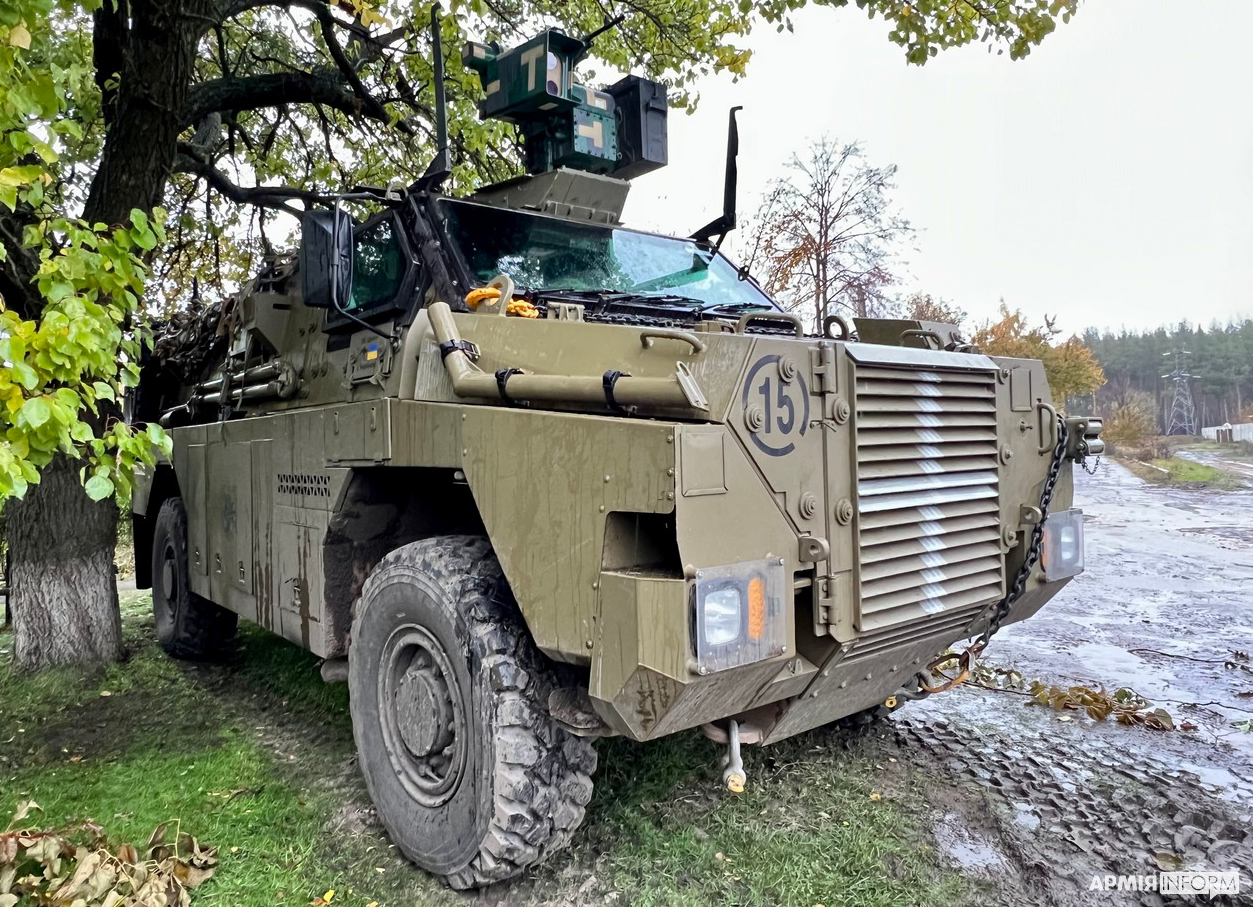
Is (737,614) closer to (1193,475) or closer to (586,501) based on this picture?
(586,501)

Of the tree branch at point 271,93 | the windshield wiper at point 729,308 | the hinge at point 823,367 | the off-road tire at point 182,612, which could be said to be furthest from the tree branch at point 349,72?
the hinge at point 823,367

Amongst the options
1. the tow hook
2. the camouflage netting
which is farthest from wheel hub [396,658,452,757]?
the camouflage netting

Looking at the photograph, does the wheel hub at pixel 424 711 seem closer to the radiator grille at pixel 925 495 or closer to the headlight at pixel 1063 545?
the radiator grille at pixel 925 495

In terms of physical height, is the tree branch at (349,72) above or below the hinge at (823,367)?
above

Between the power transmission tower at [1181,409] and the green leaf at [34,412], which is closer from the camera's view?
the green leaf at [34,412]

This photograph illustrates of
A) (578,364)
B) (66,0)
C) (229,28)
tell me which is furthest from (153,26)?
(578,364)

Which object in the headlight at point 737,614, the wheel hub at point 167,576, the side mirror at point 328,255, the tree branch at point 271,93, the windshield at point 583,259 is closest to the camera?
the headlight at point 737,614

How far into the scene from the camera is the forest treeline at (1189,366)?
3775 cm

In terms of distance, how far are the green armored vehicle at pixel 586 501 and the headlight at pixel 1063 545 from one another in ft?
0.04

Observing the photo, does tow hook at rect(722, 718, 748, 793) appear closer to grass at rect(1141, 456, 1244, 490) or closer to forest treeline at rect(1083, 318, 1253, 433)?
grass at rect(1141, 456, 1244, 490)

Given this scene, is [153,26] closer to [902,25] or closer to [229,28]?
[229,28]

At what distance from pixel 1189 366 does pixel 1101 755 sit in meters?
44.1

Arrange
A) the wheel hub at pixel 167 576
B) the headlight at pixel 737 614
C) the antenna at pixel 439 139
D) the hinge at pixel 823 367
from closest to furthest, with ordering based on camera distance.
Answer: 1. the headlight at pixel 737 614
2. the hinge at pixel 823 367
3. the antenna at pixel 439 139
4. the wheel hub at pixel 167 576

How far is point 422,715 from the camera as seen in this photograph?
2986mm
